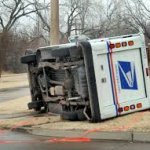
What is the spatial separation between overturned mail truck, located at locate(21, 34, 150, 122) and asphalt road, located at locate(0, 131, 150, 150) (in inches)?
55.5

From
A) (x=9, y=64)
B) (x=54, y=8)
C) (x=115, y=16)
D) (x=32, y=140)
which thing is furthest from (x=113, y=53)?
(x=115, y=16)

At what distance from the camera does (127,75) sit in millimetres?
11438

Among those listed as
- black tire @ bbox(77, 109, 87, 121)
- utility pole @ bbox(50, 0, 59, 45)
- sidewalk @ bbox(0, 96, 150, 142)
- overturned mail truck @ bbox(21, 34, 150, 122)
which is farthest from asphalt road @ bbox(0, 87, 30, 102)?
black tire @ bbox(77, 109, 87, 121)

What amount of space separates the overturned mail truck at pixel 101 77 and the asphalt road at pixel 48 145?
4.63 ft

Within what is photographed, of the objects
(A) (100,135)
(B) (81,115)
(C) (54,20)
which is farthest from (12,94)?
(A) (100,135)

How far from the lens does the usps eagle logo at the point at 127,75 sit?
37.4 feet

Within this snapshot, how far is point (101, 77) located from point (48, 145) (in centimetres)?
222

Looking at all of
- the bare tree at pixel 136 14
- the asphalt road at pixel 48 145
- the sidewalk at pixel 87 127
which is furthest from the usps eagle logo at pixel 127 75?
the bare tree at pixel 136 14

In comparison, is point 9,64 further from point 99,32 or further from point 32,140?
point 32,140

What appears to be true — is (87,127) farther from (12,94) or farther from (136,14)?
(136,14)

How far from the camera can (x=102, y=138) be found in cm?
981

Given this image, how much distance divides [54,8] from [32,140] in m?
6.79

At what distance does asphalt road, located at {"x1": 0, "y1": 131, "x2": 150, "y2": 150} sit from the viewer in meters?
8.93

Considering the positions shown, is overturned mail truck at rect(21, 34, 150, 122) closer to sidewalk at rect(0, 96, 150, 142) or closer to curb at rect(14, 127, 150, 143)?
sidewalk at rect(0, 96, 150, 142)
